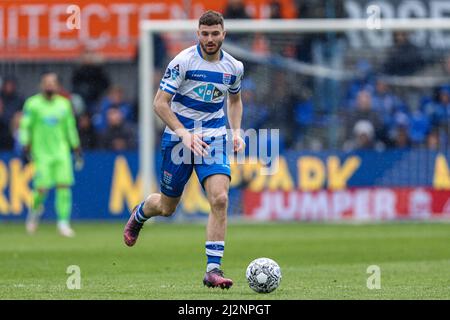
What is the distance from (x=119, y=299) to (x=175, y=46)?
14044 millimetres

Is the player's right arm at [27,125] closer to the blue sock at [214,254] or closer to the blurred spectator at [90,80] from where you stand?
the blurred spectator at [90,80]

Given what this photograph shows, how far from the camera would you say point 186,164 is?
11.0 meters

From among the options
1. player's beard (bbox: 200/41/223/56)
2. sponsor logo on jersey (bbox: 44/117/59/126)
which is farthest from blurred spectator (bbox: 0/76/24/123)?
player's beard (bbox: 200/41/223/56)

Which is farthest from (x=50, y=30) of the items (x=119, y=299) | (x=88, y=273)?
(x=119, y=299)

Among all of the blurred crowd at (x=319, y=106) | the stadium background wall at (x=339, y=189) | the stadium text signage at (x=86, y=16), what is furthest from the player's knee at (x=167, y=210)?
the stadium text signage at (x=86, y=16)

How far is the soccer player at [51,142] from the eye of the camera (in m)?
18.9

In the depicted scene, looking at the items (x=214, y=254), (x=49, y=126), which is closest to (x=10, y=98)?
(x=49, y=126)

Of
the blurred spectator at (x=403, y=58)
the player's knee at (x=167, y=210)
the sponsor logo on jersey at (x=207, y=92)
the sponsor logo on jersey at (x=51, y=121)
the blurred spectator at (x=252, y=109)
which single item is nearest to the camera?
the sponsor logo on jersey at (x=207, y=92)

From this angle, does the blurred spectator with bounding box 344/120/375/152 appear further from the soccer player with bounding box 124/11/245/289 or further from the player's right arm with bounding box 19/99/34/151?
the soccer player with bounding box 124/11/245/289

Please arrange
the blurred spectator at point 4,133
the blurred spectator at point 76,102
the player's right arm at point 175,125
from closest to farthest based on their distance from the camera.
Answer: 1. the player's right arm at point 175,125
2. the blurred spectator at point 76,102
3. the blurred spectator at point 4,133

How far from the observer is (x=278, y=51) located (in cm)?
2255

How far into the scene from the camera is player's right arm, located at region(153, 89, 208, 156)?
33.9ft

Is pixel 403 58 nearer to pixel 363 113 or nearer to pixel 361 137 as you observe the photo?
pixel 363 113
